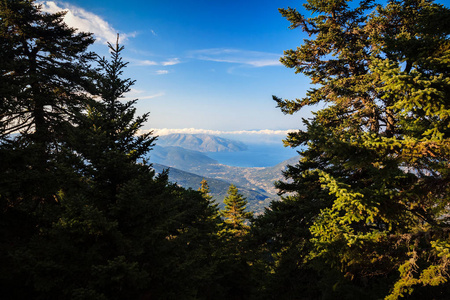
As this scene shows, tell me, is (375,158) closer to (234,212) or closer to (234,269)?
(234,269)

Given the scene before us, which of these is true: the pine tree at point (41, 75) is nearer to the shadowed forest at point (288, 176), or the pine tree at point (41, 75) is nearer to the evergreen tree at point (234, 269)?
the shadowed forest at point (288, 176)

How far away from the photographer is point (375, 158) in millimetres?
4793

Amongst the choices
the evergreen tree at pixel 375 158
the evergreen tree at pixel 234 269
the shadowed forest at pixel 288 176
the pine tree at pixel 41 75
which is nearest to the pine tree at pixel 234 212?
the evergreen tree at pixel 234 269

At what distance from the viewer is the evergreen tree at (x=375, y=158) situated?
4.37m

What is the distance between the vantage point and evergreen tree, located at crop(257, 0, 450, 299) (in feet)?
14.3

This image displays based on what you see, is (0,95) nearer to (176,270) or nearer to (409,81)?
(176,270)

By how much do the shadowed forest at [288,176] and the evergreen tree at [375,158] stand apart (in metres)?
0.05

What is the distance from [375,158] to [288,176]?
9452 mm

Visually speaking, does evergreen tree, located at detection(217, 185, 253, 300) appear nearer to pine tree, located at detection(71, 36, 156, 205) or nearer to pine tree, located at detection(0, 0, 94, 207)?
pine tree, located at detection(71, 36, 156, 205)

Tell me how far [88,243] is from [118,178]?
2379mm

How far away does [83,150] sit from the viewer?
7305 mm

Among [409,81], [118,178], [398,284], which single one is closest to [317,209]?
[398,284]

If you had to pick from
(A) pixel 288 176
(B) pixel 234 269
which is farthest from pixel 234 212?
(A) pixel 288 176

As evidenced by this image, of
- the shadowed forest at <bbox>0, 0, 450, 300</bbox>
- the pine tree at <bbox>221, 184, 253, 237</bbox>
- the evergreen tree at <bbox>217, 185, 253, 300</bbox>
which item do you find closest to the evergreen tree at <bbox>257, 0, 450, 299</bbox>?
the shadowed forest at <bbox>0, 0, 450, 300</bbox>
